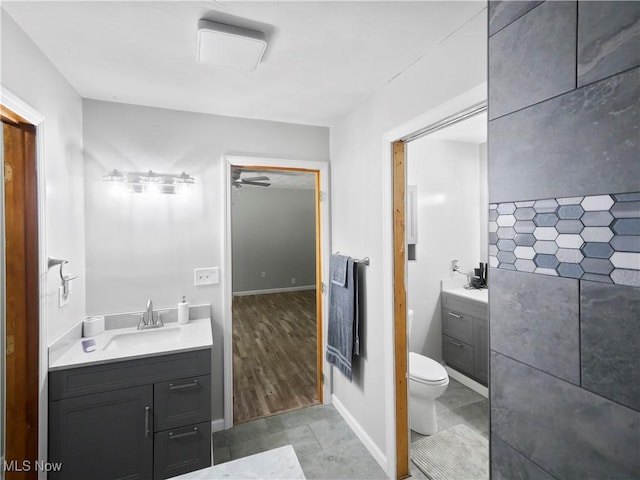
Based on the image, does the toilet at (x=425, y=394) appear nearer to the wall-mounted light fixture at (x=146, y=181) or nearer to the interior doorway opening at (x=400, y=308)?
the interior doorway opening at (x=400, y=308)

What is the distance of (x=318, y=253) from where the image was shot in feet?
8.89

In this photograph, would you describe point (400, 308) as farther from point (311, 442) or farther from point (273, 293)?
point (273, 293)

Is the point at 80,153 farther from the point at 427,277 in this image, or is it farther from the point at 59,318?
the point at 427,277

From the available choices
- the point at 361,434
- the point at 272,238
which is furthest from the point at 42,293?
the point at 272,238

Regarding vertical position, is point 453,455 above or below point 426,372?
below

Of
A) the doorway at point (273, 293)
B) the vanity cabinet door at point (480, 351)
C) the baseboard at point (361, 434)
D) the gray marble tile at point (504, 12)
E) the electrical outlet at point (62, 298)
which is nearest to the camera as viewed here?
the gray marble tile at point (504, 12)

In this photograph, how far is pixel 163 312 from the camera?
86.8 inches

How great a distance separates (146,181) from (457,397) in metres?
2.97

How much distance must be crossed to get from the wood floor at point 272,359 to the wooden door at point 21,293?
4.35 ft

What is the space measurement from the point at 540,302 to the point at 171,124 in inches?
93.9

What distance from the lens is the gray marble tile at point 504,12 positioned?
953mm

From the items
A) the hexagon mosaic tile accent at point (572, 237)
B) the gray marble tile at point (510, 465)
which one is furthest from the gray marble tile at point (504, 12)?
the gray marble tile at point (510, 465)

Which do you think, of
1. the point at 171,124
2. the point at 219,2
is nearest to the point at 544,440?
the point at 219,2

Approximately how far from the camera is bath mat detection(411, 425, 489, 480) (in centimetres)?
188
